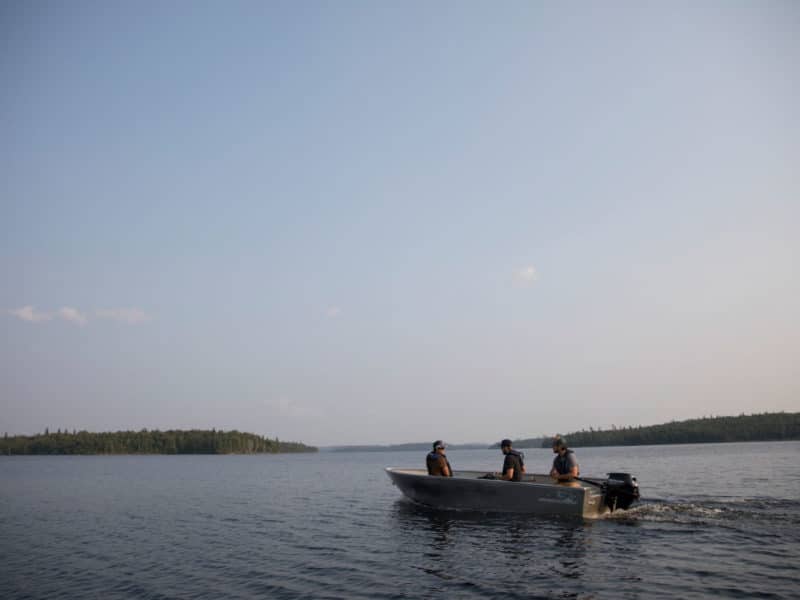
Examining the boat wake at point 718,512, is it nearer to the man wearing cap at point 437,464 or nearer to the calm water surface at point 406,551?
the calm water surface at point 406,551

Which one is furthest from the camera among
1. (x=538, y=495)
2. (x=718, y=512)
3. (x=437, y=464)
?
(x=437, y=464)

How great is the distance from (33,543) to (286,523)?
786 cm

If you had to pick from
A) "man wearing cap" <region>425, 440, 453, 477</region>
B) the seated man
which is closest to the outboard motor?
the seated man

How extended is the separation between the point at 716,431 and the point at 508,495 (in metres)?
117

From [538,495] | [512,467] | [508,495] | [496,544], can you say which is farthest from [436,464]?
[496,544]

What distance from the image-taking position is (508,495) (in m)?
18.1

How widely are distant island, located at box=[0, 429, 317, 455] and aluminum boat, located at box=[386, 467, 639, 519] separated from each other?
145121 millimetres

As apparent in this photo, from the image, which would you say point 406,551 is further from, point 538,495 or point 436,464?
point 436,464

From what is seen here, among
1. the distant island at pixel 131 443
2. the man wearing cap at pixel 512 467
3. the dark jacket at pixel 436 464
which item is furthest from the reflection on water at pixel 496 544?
the distant island at pixel 131 443

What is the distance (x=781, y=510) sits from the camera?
17.6 metres

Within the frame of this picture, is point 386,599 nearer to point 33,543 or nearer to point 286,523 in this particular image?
point 286,523

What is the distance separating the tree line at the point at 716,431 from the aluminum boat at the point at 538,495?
367 ft

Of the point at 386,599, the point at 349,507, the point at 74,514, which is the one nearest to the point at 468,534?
the point at 386,599

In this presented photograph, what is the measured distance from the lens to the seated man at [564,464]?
17.1 meters
